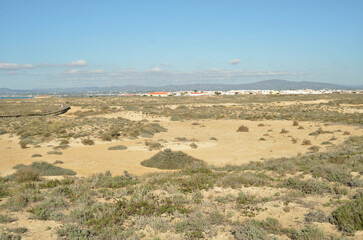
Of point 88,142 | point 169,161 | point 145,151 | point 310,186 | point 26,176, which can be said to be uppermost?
point 310,186

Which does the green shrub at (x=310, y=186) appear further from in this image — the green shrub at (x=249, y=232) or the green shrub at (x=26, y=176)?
the green shrub at (x=26, y=176)

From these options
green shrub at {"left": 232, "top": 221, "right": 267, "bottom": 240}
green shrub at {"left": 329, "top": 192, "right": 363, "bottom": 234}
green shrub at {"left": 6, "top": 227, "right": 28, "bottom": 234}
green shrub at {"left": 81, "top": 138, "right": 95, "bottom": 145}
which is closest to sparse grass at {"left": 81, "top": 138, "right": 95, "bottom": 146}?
green shrub at {"left": 81, "top": 138, "right": 95, "bottom": 145}

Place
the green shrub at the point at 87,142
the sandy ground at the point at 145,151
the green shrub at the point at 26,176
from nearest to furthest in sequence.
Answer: the green shrub at the point at 26,176, the sandy ground at the point at 145,151, the green shrub at the point at 87,142

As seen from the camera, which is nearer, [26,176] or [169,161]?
[26,176]

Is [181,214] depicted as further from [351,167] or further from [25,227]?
[351,167]

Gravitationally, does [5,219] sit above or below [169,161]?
above

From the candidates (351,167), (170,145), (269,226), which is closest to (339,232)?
(269,226)

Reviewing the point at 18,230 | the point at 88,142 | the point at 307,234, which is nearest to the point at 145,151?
the point at 88,142

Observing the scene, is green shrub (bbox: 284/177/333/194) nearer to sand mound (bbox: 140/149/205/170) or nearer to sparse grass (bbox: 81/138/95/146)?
sand mound (bbox: 140/149/205/170)

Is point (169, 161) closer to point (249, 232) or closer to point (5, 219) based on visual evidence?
point (5, 219)

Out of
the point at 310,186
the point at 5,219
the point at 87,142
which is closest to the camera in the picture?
the point at 5,219

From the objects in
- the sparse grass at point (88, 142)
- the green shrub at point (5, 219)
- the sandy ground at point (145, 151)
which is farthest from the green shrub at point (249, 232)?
the sparse grass at point (88, 142)

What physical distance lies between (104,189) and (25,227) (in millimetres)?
3204

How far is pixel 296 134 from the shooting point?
2892 cm
